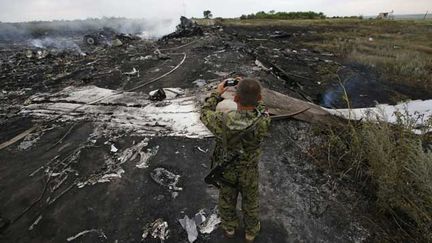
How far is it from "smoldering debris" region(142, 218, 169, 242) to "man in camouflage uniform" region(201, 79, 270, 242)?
23.7 inches

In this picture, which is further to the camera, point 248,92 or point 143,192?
point 143,192

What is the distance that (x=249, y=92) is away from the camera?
2.26 m

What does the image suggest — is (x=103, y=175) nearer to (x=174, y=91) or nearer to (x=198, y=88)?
(x=174, y=91)

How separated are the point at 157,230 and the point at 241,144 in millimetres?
1309

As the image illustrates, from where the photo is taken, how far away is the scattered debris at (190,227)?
9.40ft

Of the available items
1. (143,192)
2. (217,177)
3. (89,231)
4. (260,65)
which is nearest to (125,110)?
(143,192)

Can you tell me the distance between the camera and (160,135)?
4.87 m

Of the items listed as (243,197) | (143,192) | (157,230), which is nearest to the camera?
(243,197)

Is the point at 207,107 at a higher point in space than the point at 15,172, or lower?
higher

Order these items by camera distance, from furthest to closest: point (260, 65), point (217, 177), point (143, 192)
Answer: point (260, 65) < point (143, 192) < point (217, 177)

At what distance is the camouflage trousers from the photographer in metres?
2.55

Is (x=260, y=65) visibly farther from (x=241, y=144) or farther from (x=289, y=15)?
(x=289, y=15)

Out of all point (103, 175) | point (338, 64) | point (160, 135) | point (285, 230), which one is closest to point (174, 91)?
point (160, 135)

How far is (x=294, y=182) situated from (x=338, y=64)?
9.45 meters
